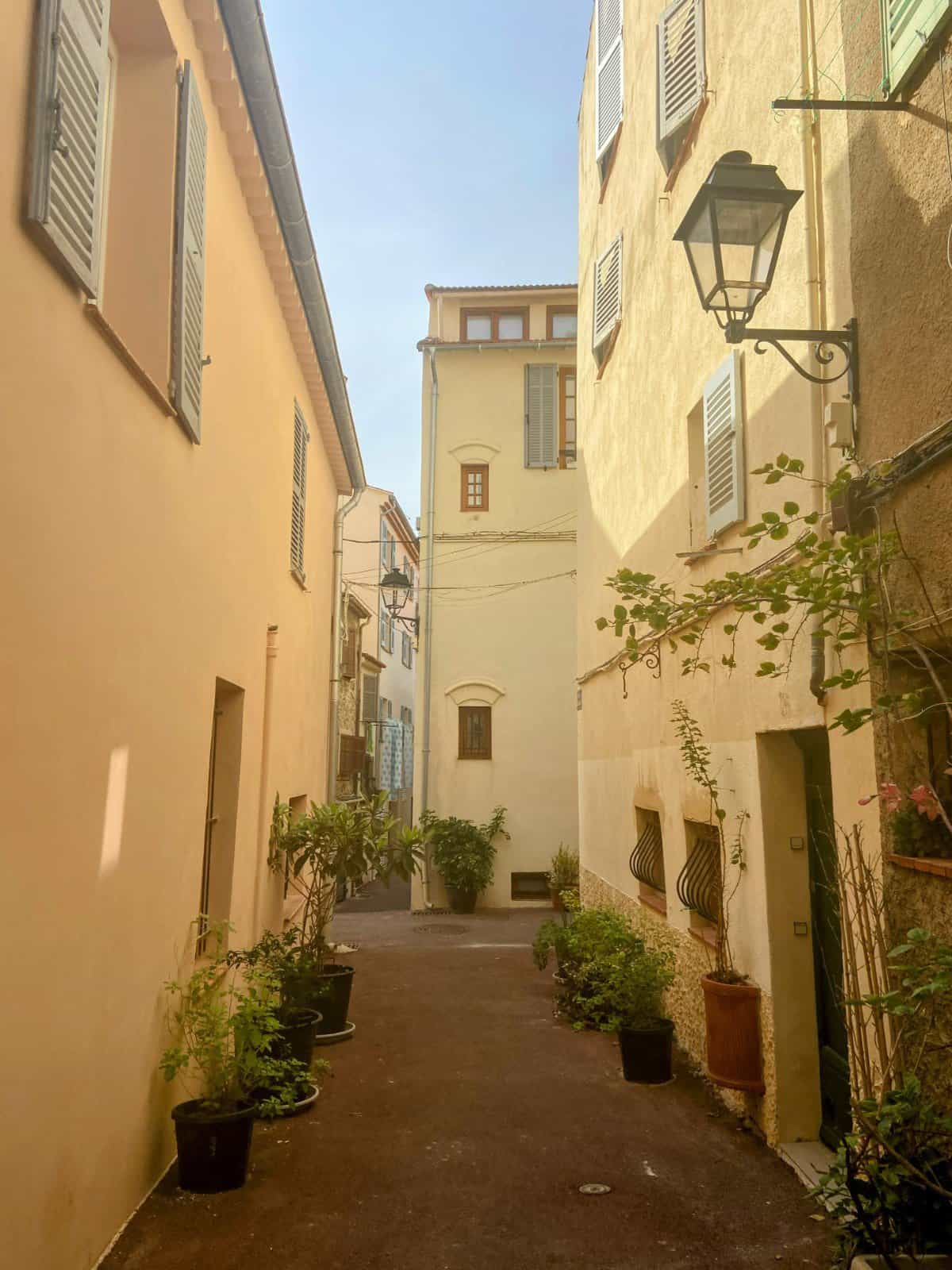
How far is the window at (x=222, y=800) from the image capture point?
6.53 meters

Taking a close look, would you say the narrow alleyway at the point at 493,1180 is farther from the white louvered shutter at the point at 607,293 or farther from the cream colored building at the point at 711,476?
the white louvered shutter at the point at 607,293

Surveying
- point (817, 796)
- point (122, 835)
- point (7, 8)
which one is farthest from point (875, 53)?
point (122, 835)

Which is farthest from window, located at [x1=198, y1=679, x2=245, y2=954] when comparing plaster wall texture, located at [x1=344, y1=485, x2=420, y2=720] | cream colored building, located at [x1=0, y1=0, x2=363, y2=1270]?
plaster wall texture, located at [x1=344, y1=485, x2=420, y2=720]

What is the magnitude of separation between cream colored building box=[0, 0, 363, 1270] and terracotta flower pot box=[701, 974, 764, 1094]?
2.95 metres

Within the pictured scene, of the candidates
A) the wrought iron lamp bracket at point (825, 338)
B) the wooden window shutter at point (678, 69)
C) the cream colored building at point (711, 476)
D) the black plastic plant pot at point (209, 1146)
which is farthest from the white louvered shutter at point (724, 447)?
the black plastic plant pot at point (209, 1146)

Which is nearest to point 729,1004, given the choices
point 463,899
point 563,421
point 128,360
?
point 128,360

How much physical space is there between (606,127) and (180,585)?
805 cm

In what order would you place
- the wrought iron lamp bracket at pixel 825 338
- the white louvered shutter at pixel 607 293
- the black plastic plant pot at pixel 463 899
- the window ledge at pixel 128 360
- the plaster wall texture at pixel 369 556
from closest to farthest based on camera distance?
the window ledge at pixel 128 360
the wrought iron lamp bracket at pixel 825 338
the white louvered shutter at pixel 607 293
the black plastic plant pot at pixel 463 899
the plaster wall texture at pixel 369 556

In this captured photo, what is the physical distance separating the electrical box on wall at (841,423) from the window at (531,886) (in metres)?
15.2

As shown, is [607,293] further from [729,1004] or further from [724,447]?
[729,1004]

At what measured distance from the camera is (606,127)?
35.5 feet

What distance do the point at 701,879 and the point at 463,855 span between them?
11203mm

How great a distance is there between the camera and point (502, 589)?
19453 millimetres

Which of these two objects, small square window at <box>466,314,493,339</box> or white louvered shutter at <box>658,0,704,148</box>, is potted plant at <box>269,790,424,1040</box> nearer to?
white louvered shutter at <box>658,0,704,148</box>
